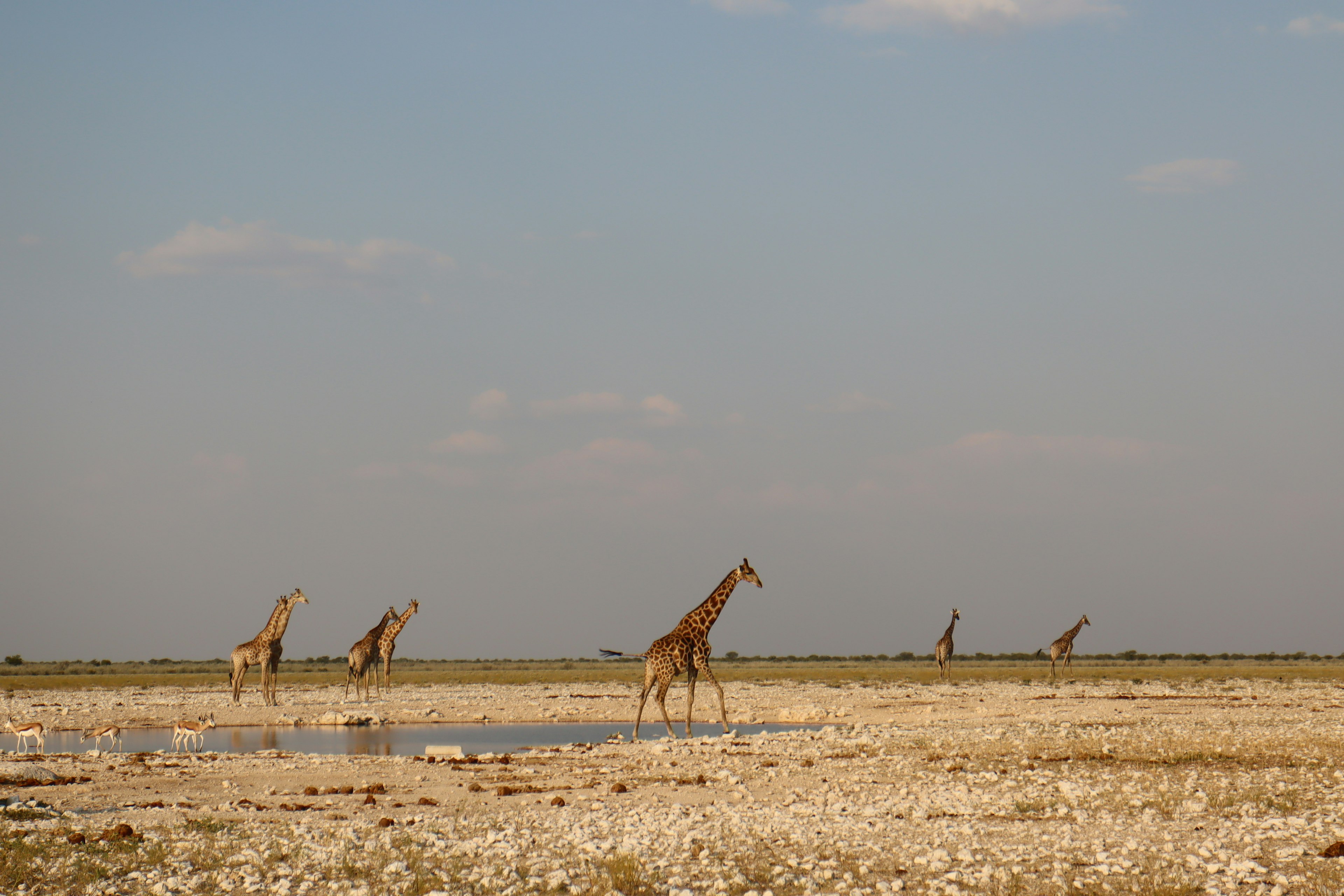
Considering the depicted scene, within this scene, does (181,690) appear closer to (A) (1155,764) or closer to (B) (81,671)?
(A) (1155,764)

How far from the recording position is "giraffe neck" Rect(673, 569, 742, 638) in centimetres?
2433

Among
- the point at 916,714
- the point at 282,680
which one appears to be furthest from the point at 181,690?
the point at 916,714

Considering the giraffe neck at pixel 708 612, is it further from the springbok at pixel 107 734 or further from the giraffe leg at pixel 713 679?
the springbok at pixel 107 734

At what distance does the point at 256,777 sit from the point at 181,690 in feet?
103

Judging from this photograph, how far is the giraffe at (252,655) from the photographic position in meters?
35.1

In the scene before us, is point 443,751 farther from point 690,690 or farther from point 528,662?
point 528,662

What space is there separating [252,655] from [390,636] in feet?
15.8

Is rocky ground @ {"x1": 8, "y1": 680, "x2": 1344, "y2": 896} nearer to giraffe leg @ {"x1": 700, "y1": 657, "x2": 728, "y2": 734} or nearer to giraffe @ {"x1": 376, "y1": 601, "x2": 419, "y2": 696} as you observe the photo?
giraffe leg @ {"x1": 700, "y1": 657, "x2": 728, "y2": 734}

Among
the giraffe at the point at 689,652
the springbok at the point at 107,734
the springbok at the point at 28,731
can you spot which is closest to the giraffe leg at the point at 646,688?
the giraffe at the point at 689,652

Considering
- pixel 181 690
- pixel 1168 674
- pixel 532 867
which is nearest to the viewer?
pixel 532 867

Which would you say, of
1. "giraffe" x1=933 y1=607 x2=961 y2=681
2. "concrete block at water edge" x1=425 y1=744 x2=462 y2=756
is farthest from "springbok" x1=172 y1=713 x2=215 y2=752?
"giraffe" x1=933 y1=607 x2=961 y2=681

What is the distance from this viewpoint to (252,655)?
35.3 metres

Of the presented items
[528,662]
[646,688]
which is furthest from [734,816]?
[528,662]

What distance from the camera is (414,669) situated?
285 feet
